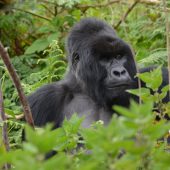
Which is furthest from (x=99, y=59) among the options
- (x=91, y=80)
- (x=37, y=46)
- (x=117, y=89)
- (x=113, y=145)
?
(x=113, y=145)

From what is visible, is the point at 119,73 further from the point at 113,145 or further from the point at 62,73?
the point at 113,145

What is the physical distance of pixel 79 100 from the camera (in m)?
3.25

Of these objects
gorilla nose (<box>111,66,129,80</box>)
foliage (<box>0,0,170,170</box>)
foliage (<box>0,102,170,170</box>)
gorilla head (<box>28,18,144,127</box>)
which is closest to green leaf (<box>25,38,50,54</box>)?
foliage (<box>0,0,170,170</box>)

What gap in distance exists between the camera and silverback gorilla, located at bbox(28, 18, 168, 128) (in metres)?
2.96

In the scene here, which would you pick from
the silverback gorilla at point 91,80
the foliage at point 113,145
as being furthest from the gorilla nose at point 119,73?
the foliage at point 113,145

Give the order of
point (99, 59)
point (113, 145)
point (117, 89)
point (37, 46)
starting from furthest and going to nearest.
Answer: point (37, 46) → point (99, 59) → point (117, 89) → point (113, 145)

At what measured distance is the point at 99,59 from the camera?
10.2 ft

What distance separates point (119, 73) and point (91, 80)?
25 cm

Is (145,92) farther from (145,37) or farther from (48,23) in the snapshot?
(48,23)

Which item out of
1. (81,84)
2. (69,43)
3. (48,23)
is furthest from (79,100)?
(48,23)

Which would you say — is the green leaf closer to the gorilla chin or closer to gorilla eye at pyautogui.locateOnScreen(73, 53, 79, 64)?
gorilla eye at pyautogui.locateOnScreen(73, 53, 79, 64)

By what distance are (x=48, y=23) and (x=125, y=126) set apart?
4.30 m

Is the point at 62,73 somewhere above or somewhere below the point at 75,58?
below

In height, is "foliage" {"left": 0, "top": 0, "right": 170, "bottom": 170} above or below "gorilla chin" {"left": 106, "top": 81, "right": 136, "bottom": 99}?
above
